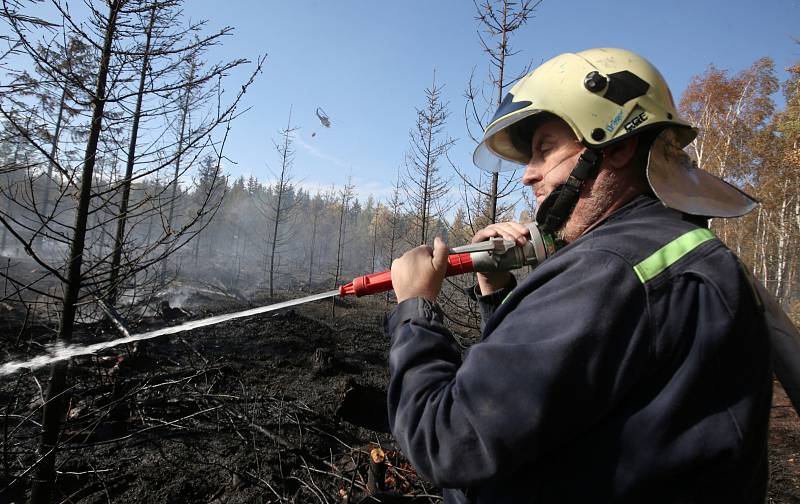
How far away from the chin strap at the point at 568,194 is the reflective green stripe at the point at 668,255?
0.40 meters

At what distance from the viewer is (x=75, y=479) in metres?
4.29

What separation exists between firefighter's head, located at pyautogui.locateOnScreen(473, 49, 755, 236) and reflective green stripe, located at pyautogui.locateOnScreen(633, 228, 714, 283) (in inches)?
8.6

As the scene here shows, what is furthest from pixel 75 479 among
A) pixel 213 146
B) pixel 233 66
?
pixel 233 66

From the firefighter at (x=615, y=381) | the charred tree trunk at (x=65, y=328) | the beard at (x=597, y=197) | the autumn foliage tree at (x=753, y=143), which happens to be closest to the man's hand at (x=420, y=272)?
the firefighter at (x=615, y=381)

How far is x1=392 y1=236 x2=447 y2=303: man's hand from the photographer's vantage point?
59.4 inches

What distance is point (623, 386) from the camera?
0.95m

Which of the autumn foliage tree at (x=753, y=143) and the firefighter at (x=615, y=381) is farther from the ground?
the autumn foliage tree at (x=753, y=143)

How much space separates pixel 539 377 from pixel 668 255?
0.47 metres

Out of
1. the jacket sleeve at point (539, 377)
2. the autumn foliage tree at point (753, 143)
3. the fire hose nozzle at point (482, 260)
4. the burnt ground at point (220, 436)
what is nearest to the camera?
the jacket sleeve at point (539, 377)

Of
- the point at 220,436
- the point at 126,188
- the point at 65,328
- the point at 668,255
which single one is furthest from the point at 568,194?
the point at 126,188

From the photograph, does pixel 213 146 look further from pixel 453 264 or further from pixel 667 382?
pixel 667 382

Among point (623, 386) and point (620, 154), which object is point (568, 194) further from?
point (623, 386)

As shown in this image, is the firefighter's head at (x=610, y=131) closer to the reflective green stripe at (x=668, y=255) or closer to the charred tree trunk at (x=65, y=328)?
the reflective green stripe at (x=668, y=255)

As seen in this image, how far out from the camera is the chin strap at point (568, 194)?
1365 millimetres
